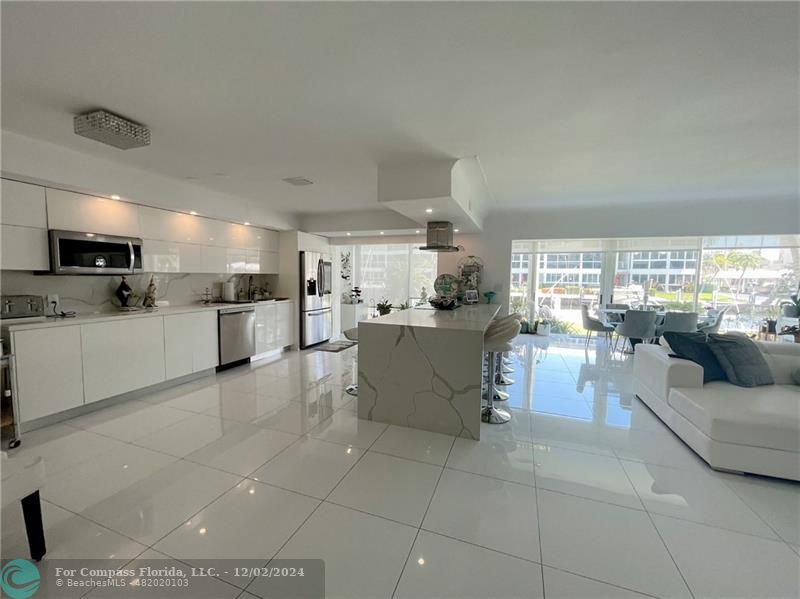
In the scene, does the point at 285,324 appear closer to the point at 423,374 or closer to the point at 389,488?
the point at 423,374

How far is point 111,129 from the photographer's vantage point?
222cm

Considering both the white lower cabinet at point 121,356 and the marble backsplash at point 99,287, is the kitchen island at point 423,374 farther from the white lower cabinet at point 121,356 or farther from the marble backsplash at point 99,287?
the marble backsplash at point 99,287

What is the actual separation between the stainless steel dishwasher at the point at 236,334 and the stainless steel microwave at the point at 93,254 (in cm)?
120

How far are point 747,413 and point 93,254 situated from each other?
572 cm

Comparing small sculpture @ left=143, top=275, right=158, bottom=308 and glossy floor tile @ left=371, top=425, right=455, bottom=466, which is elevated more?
small sculpture @ left=143, top=275, right=158, bottom=308

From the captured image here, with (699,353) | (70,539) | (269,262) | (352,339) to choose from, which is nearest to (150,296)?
(269,262)

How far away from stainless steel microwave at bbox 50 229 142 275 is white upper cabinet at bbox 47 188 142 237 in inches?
2.9

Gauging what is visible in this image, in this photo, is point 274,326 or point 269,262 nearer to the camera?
point 274,326

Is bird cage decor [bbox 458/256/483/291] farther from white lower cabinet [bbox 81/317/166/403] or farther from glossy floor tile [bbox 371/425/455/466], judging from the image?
white lower cabinet [bbox 81/317/166/403]


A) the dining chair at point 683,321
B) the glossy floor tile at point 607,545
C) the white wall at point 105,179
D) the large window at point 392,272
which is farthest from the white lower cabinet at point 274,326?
the dining chair at point 683,321

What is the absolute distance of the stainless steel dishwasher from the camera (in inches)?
176

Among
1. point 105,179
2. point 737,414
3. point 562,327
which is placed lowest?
point 562,327

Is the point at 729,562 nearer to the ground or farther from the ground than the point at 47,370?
nearer to the ground

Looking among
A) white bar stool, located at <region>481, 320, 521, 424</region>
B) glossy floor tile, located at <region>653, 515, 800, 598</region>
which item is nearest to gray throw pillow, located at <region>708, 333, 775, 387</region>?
glossy floor tile, located at <region>653, 515, 800, 598</region>
